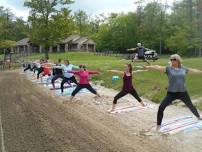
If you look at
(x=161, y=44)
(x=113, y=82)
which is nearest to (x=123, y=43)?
(x=161, y=44)

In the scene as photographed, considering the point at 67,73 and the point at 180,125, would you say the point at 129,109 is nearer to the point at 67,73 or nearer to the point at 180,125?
the point at 180,125

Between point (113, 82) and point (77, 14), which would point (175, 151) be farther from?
point (77, 14)

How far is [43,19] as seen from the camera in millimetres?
81250

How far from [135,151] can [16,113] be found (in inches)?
326

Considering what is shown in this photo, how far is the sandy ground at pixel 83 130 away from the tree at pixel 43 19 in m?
59.7

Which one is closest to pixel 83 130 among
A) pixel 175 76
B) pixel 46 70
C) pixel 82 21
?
pixel 175 76

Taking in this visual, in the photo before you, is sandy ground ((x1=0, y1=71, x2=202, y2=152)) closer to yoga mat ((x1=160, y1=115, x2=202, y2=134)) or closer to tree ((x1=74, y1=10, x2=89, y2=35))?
yoga mat ((x1=160, y1=115, x2=202, y2=134))

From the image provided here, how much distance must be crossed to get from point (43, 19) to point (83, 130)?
226 ft

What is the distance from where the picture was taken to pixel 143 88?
25.6 m

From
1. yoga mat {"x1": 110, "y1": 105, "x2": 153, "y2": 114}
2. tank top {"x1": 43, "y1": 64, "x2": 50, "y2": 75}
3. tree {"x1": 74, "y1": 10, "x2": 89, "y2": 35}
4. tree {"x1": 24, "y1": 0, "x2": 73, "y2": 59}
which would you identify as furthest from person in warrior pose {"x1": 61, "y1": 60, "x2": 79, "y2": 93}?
tree {"x1": 74, "y1": 10, "x2": 89, "y2": 35}

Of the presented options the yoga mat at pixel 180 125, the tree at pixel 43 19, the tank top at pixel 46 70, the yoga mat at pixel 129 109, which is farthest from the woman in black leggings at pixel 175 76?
the tree at pixel 43 19

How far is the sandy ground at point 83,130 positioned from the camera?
37.7ft

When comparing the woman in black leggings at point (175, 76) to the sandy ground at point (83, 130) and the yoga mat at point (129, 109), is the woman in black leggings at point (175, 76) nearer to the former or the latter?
the sandy ground at point (83, 130)

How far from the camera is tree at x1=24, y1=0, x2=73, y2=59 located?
80.2 meters
